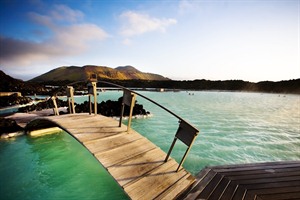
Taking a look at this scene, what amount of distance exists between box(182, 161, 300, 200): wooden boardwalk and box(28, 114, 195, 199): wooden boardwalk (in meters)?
0.55

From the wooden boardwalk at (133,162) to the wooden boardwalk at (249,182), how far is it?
55cm

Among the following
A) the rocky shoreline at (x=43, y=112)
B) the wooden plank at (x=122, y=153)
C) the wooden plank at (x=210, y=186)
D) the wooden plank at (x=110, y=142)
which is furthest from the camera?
the rocky shoreline at (x=43, y=112)

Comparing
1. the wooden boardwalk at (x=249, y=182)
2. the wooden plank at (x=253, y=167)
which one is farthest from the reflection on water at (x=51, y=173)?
the wooden plank at (x=253, y=167)

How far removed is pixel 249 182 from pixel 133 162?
362 centimetres

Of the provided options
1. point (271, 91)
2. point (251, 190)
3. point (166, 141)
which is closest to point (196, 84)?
point (271, 91)

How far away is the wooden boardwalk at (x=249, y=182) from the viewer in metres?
4.63

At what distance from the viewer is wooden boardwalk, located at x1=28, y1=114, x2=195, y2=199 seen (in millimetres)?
4492

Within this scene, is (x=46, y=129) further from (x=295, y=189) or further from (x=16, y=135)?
(x=295, y=189)

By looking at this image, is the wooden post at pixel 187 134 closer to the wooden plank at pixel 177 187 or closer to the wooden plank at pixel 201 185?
the wooden plank at pixel 177 187

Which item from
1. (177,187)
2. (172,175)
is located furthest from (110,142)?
(177,187)

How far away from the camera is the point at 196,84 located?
15512cm

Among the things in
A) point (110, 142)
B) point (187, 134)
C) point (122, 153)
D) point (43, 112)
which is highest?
point (187, 134)

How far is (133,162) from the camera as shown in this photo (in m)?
5.39

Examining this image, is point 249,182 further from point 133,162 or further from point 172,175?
point 133,162
